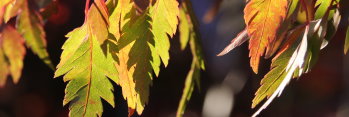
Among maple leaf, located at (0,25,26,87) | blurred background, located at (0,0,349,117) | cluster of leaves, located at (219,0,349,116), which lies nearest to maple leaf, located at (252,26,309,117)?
cluster of leaves, located at (219,0,349,116)

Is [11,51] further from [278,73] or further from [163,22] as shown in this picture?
[278,73]

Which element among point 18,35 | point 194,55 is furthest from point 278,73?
point 18,35

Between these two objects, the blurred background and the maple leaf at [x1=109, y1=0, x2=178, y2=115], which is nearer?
the maple leaf at [x1=109, y1=0, x2=178, y2=115]

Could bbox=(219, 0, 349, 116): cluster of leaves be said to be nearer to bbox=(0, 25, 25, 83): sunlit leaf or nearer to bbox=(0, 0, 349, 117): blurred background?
bbox=(0, 25, 25, 83): sunlit leaf

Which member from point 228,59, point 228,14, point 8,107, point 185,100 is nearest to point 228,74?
point 228,59

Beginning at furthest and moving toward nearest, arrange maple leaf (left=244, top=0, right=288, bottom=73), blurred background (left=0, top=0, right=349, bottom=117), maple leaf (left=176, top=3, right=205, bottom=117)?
blurred background (left=0, top=0, right=349, bottom=117), maple leaf (left=176, top=3, right=205, bottom=117), maple leaf (left=244, top=0, right=288, bottom=73)

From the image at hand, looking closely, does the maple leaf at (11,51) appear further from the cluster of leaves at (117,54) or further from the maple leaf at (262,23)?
the maple leaf at (262,23)

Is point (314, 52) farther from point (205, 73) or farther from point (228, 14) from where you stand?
point (205, 73)
